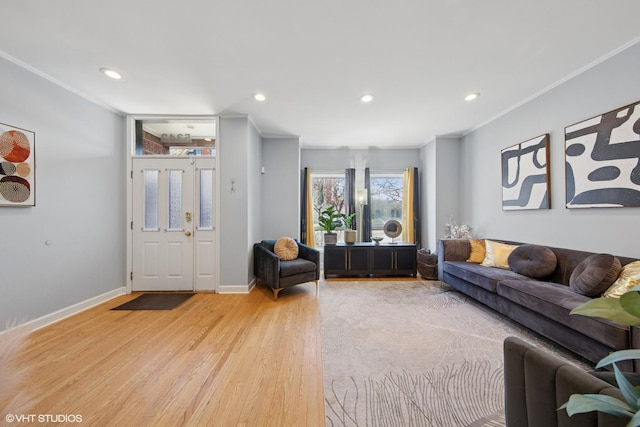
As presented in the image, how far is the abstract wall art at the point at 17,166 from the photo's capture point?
7.66ft

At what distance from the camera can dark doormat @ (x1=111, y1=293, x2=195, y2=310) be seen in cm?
315

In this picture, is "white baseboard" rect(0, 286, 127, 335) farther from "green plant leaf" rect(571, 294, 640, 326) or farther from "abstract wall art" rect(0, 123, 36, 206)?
"green plant leaf" rect(571, 294, 640, 326)

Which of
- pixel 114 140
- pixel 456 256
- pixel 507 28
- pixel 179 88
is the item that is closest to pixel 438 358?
pixel 456 256

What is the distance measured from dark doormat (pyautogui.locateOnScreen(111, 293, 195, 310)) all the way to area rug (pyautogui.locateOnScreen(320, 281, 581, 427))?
1993 millimetres

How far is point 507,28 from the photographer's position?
2.03 metres

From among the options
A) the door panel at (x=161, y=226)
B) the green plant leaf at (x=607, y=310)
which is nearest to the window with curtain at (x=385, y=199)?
the door panel at (x=161, y=226)

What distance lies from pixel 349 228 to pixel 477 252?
2.28m

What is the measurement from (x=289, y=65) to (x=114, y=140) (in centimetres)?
293

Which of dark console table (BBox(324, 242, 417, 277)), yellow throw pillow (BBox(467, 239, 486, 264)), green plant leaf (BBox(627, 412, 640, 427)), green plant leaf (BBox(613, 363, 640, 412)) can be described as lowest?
dark console table (BBox(324, 242, 417, 277))

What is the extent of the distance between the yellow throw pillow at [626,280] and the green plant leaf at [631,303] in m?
2.15

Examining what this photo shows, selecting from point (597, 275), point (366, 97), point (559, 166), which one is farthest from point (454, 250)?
point (366, 97)

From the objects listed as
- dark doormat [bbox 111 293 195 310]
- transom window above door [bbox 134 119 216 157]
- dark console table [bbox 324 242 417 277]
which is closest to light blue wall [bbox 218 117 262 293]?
transom window above door [bbox 134 119 216 157]

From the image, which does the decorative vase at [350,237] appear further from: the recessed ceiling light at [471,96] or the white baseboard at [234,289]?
the recessed ceiling light at [471,96]

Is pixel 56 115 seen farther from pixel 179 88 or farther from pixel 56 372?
pixel 56 372
